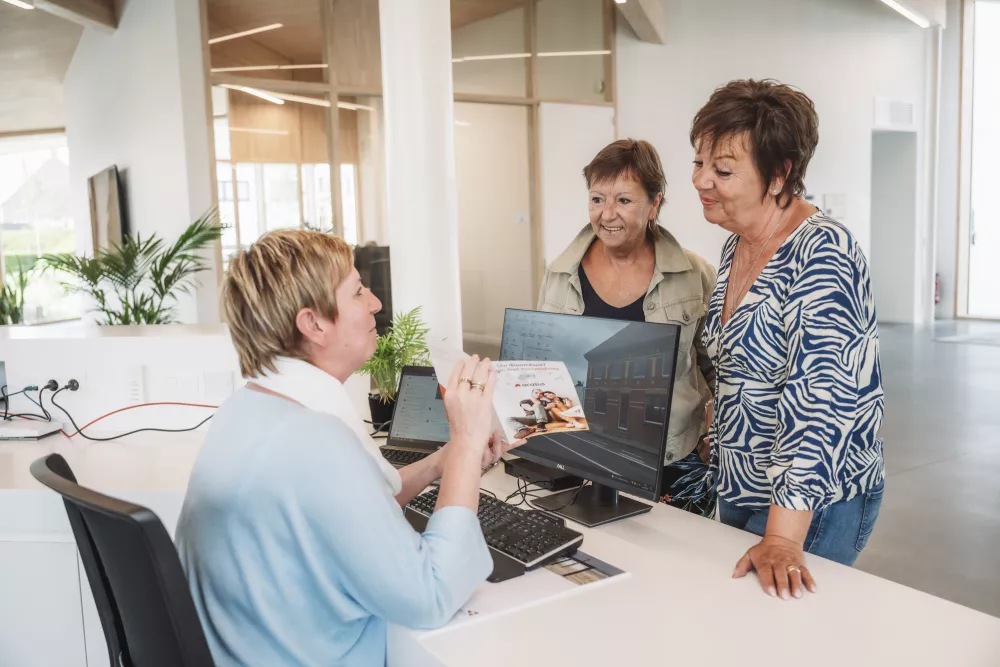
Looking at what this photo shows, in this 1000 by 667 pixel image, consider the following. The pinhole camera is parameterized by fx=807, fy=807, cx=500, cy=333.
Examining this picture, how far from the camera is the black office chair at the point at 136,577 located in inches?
38.7

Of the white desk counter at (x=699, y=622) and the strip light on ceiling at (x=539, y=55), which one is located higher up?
the strip light on ceiling at (x=539, y=55)

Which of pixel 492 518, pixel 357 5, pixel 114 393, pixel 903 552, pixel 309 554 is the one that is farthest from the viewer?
pixel 357 5

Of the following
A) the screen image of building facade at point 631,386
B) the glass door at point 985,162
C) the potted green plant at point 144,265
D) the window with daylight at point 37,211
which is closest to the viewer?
the screen image of building facade at point 631,386

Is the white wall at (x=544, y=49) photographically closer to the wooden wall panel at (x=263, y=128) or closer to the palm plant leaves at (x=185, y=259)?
the wooden wall panel at (x=263, y=128)

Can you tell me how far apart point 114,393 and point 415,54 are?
5.72ft

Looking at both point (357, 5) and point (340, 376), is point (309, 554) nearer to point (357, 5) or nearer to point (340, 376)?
point (340, 376)

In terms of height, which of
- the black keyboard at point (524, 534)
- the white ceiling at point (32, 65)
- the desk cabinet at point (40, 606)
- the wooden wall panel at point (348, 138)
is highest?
the white ceiling at point (32, 65)

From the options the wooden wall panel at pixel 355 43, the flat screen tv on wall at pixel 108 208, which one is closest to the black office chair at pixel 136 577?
the wooden wall panel at pixel 355 43

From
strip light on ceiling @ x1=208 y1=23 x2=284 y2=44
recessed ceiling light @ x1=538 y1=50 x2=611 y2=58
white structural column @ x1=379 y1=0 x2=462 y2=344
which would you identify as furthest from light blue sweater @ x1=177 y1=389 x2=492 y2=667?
recessed ceiling light @ x1=538 y1=50 x2=611 y2=58

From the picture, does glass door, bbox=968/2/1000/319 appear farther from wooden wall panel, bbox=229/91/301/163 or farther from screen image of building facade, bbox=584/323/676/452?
screen image of building facade, bbox=584/323/676/452

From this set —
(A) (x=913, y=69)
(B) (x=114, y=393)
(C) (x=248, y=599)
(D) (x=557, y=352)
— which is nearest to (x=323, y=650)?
(C) (x=248, y=599)

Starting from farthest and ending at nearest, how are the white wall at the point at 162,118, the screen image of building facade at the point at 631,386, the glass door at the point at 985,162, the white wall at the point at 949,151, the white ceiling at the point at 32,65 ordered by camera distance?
the white wall at the point at 949,151 < the glass door at the point at 985,162 < the white ceiling at the point at 32,65 < the white wall at the point at 162,118 < the screen image of building facade at the point at 631,386

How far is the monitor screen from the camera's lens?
5.07 feet

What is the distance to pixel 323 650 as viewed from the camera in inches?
47.8
